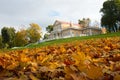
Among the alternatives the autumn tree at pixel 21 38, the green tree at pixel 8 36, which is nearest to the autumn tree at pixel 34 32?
the autumn tree at pixel 21 38

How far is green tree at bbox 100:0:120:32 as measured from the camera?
203ft

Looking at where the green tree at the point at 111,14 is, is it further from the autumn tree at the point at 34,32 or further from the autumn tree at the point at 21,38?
the autumn tree at the point at 21,38

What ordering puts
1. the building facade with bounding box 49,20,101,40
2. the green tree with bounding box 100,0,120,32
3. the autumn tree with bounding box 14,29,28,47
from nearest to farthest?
the green tree with bounding box 100,0,120,32
the autumn tree with bounding box 14,29,28,47
the building facade with bounding box 49,20,101,40

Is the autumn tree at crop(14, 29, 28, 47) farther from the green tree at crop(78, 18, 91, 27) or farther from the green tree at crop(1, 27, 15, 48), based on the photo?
the green tree at crop(78, 18, 91, 27)

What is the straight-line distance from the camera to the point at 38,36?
73.8 metres

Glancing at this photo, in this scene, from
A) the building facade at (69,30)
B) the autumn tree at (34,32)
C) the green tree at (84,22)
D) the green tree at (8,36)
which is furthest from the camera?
the green tree at (84,22)

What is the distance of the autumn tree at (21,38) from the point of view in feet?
238

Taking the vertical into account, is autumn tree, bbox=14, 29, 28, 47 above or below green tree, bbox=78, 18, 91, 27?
below

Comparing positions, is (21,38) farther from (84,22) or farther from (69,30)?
(84,22)

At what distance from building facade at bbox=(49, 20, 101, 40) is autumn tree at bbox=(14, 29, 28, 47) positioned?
11.7 m

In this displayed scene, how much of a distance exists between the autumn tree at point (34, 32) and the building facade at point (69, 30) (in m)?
10.7

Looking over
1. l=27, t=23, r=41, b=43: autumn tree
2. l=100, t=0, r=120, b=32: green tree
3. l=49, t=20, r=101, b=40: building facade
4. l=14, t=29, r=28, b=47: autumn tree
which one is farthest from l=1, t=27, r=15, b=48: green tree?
l=100, t=0, r=120, b=32: green tree

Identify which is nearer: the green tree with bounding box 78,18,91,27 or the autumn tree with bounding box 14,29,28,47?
the autumn tree with bounding box 14,29,28,47

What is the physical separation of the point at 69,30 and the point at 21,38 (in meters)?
18.2
